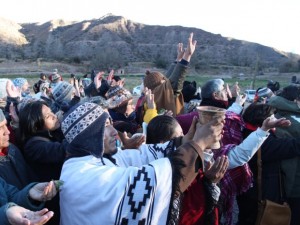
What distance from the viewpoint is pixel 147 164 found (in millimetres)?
2047

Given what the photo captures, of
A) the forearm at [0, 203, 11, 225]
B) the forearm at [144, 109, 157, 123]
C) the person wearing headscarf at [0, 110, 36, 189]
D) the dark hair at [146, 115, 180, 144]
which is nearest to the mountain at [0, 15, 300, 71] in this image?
the forearm at [144, 109, 157, 123]

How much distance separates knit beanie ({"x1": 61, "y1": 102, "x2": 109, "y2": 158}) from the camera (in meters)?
2.11

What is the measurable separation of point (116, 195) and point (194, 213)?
2.22ft

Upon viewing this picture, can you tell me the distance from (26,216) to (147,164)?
71cm

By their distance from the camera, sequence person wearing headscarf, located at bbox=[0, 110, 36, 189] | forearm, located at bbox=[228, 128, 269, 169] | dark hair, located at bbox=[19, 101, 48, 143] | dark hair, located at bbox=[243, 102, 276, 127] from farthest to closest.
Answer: dark hair, located at bbox=[243, 102, 276, 127] → dark hair, located at bbox=[19, 101, 48, 143] → forearm, located at bbox=[228, 128, 269, 169] → person wearing headscarf, located at bbox=[0, 110, 36, 189]

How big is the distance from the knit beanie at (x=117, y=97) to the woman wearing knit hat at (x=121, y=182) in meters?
2.41

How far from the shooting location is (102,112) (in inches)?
89.0

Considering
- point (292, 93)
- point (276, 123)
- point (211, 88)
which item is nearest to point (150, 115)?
point (211, 88)

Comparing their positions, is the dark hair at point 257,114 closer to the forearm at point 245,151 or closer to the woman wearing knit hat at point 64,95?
the forearm at point 245,151

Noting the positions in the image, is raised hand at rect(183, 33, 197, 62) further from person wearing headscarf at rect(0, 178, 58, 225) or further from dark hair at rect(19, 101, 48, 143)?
person wearing headscarf at rect(0, 178, 58, 225)

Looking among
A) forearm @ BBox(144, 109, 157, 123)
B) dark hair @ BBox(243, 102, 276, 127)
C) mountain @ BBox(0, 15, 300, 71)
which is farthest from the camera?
mountain @ BBox(0, 15, 300, 71)

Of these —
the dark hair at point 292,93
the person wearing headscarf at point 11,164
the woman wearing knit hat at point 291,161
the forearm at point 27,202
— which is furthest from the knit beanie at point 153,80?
the forearm at point 27,202

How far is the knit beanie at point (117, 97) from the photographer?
4566 millimetres

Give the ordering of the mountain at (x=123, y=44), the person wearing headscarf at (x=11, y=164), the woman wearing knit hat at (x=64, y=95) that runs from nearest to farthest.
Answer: the person wearing headscarf at (x=11, y=164) → the woman wearing knit hat at (x=64, y=95) → the mountain at (x=123, y=44)
